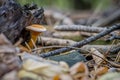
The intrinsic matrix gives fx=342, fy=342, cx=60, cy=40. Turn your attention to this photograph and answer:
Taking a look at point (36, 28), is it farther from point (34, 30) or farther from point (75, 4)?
point (75, 4)

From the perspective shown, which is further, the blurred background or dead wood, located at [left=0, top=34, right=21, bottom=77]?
the blurred background

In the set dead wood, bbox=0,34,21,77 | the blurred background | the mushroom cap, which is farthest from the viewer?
the blurred background

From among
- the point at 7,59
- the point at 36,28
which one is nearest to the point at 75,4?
the point at 36,28

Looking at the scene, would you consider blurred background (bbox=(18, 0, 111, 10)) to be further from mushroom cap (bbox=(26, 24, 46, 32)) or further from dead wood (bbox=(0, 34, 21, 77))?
dead wood (bbox=(0, 34, 21, 77))

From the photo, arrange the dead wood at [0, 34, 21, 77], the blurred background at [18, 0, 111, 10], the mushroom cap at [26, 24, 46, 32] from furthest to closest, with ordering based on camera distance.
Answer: the blurred background at [18, 0, 111, 10] → the mushroom cap at [26, 24, 46, 32] → the dead wood at [0, 34, 21, 77]

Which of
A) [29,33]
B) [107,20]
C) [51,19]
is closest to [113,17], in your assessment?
[107,20]

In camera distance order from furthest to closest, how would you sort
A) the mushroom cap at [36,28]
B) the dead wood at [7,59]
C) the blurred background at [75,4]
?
the blurred background at [75,4], the mushroom cap at [36,28], the dead wood at [7,59]

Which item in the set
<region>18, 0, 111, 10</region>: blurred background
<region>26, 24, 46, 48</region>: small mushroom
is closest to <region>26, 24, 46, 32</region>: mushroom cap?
<region>26, 24, 46, 48</region>: small mushroom

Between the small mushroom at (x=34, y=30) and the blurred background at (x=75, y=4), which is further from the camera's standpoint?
the blurred background at (x=75, y=4)

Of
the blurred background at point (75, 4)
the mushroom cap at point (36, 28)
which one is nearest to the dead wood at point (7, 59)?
the mushroom cap at point (36, 28)

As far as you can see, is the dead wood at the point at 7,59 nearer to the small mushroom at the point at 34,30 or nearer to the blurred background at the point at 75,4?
the small mushroom at the point at 34,30

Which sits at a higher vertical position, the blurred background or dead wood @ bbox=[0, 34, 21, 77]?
dead wood @ bbox=[0, 34, 21, 77]
